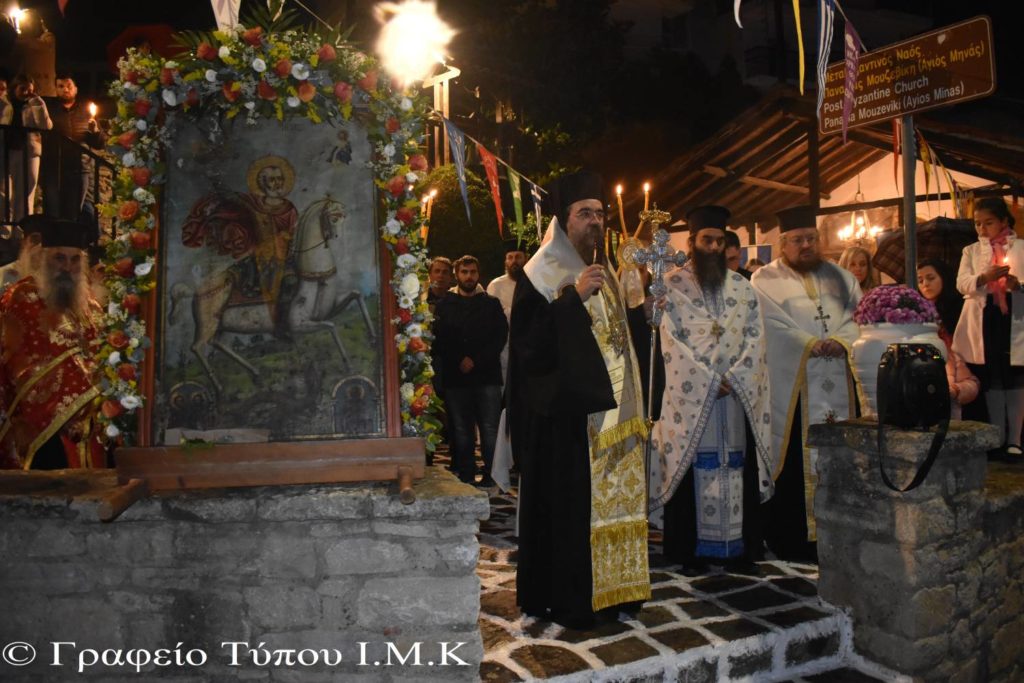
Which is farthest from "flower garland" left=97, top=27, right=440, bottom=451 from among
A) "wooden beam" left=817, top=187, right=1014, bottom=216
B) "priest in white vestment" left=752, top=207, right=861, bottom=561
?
"wooden beam" left=817, top=187, right=1014, bottom=216

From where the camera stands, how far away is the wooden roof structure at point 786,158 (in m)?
9.84

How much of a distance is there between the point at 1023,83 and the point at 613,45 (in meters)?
8.85

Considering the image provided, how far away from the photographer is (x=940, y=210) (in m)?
11.6

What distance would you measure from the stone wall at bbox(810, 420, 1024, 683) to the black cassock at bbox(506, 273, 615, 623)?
4.83 feet

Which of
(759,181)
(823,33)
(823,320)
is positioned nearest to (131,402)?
(823,320)

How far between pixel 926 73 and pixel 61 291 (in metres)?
6.37

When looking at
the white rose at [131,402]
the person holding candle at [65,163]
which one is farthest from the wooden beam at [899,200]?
the person holding candle at [65,163]

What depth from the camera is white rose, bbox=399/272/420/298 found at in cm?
369

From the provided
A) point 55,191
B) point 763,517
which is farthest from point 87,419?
point 55,191

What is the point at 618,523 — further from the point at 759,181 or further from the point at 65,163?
the point at 759,181

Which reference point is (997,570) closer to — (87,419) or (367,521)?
(367,521)

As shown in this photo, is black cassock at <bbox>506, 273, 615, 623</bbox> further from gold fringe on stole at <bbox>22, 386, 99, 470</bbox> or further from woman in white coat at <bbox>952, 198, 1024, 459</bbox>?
woman in white coat at <bbox>952, 198, 1024, 459</bbox>

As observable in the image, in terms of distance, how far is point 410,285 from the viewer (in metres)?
3.69

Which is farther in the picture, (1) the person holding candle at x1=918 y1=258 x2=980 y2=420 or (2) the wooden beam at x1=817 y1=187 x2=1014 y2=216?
(2) the wooden beam at x1=817 y1=187 x2=1014 y2=216
